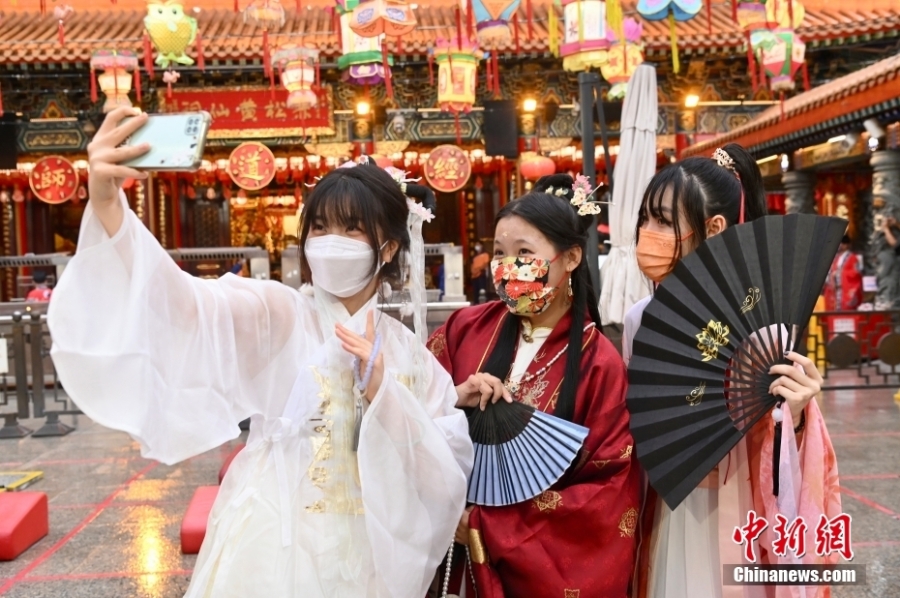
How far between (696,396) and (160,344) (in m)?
1.51

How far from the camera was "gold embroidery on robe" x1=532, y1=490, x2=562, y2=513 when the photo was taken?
2521 mm

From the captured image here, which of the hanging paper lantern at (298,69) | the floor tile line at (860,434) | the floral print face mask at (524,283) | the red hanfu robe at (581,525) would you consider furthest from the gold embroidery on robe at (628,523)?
the hanging paper lantern at (298,69)

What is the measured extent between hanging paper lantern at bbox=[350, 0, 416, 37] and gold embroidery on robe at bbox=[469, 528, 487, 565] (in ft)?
21.2

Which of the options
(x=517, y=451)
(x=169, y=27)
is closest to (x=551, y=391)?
(x=517, y=451)

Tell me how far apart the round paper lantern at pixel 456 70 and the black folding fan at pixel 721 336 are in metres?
10.2

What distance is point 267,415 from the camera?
91.7 inches

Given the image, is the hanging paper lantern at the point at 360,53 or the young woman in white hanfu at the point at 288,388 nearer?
the young woman in white hanfu at the point at 288,388

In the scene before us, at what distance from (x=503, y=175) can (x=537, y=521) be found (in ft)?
51.5

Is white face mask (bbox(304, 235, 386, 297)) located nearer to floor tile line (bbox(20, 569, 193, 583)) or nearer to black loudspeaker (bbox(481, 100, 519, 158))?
floor tile line (bbox(20, 569, 193, 583))

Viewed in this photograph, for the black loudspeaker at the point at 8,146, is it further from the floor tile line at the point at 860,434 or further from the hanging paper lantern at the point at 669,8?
the floor tile line at the point at 860,434

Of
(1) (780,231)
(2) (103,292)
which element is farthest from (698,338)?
(2) (103,292)

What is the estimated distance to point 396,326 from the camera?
256 cm

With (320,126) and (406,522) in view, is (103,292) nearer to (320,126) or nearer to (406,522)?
(406,522)

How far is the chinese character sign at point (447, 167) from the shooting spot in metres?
14.7
